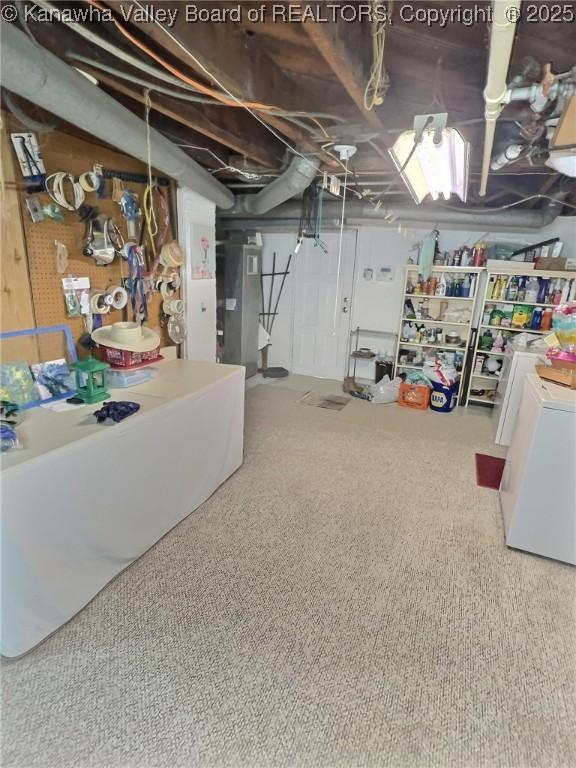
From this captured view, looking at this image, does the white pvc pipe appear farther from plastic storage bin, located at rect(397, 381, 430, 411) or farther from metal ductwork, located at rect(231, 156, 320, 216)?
plastic storage bin, located at rect(397, 381, 430, 411)

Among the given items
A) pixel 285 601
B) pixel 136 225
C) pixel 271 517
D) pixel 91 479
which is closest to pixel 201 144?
pixel 136 225

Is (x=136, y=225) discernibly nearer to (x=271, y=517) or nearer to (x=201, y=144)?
(x=201, y=144)

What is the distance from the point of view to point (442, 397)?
4469 mm

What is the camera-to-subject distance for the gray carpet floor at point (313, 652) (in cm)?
135

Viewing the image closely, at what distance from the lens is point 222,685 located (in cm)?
153

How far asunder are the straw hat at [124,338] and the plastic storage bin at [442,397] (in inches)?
128

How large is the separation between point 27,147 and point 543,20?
7.18ft

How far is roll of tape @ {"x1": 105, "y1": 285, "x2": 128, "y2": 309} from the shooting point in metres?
2.49

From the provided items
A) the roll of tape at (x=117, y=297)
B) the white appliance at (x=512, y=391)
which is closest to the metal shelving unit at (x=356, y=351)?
the white appliance at (x=512, y=391)

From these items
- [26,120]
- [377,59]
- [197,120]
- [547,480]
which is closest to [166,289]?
[197,120]

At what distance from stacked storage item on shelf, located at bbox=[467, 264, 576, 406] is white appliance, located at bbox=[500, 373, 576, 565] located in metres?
1.93

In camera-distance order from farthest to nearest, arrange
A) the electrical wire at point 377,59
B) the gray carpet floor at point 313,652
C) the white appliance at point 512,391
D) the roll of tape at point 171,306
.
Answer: the white appliance at point 512,391 → the roll of tape at point 171,306 → the gray carpet floor at point 313,652 → the electrical wire at point 377,59

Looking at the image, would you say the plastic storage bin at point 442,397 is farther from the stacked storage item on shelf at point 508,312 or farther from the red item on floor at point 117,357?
the red item on floor at point 117,357

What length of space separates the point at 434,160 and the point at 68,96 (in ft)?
5.80
